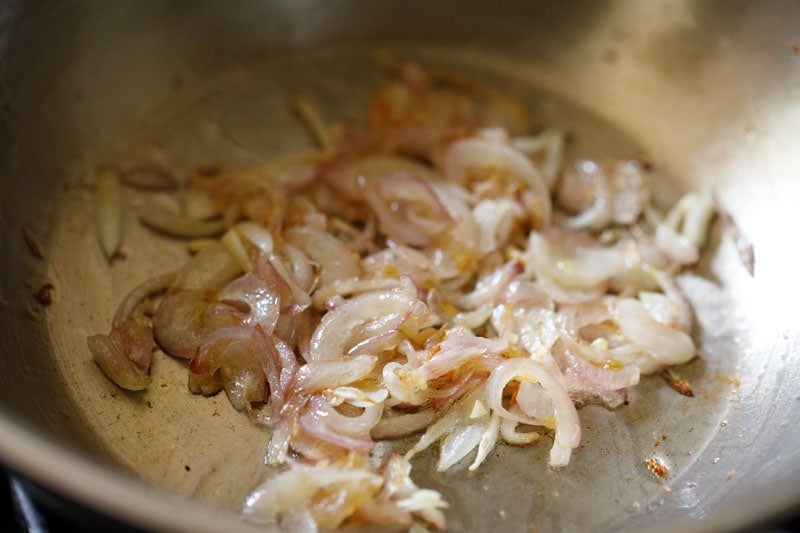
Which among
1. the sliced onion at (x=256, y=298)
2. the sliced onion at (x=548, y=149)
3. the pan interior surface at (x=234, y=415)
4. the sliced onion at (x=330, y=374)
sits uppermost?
the sliced onion at (x=548, y=149)

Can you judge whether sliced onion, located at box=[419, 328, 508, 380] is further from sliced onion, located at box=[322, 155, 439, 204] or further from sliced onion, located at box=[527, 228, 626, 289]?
sliced onion, located at box=[322, 155, 439, 204]

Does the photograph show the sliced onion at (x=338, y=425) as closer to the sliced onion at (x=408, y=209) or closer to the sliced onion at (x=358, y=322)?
the sliced onion at (x=358, y=322)

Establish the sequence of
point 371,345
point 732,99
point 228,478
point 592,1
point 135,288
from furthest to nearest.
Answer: point 592,1, point 732,99, point 135,288, point 371,345, point 228,478

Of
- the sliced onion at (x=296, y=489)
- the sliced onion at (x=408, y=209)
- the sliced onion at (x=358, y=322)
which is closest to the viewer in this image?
the sliced onion at (x=296, y=489)

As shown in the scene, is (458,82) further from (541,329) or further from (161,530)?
(161,530)

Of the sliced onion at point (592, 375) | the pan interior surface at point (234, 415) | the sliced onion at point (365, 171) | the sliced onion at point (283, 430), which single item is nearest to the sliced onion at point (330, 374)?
the sliced onion at point (283, 430)

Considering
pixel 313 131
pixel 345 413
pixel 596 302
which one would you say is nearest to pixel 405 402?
pixel 345 413

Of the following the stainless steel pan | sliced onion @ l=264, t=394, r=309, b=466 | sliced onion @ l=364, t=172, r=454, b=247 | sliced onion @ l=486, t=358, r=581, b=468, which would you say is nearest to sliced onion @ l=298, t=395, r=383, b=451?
sliced onion @ l=264, t=394, r=309, b=466

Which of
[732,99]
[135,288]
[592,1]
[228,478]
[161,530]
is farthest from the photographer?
[592,1]

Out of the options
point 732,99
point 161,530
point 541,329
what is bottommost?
point 541,329
